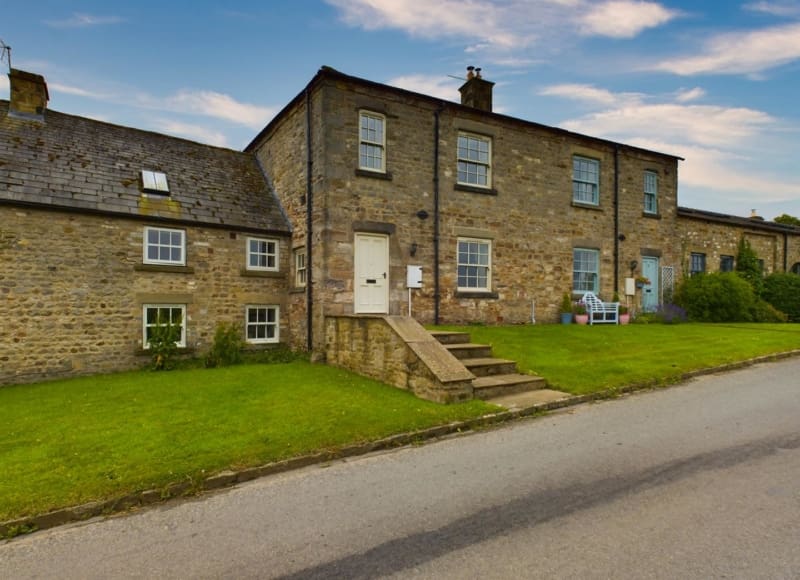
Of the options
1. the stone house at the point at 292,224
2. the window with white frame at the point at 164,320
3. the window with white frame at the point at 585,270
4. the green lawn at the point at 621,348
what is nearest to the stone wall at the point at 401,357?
the stone house at the point at 292,224

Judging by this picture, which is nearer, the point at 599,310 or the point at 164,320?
the point at 164,320

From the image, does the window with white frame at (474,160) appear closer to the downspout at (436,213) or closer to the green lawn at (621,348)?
the downspout at (436,213)

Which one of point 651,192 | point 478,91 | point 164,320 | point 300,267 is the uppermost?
point 478,91

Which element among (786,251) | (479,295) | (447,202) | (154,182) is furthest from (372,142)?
(786,251)

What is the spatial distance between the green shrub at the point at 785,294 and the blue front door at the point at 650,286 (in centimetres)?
715

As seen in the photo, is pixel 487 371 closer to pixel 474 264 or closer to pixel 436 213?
pixel 474 264

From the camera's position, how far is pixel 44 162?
12.3m

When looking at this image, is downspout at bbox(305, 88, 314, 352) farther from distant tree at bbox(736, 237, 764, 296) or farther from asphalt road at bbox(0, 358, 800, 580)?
distant tree at bbox(736, 237, 764, 296)

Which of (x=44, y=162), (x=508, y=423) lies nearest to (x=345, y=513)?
(x=508, y=423)

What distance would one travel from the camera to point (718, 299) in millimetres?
18734

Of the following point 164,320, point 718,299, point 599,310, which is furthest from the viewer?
point 718,299

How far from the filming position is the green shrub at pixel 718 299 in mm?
18797

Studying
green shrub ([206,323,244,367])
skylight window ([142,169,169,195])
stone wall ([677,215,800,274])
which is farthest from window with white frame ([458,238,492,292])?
stone wall ([677,215,800,274])

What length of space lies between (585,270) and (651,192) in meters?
5.05
